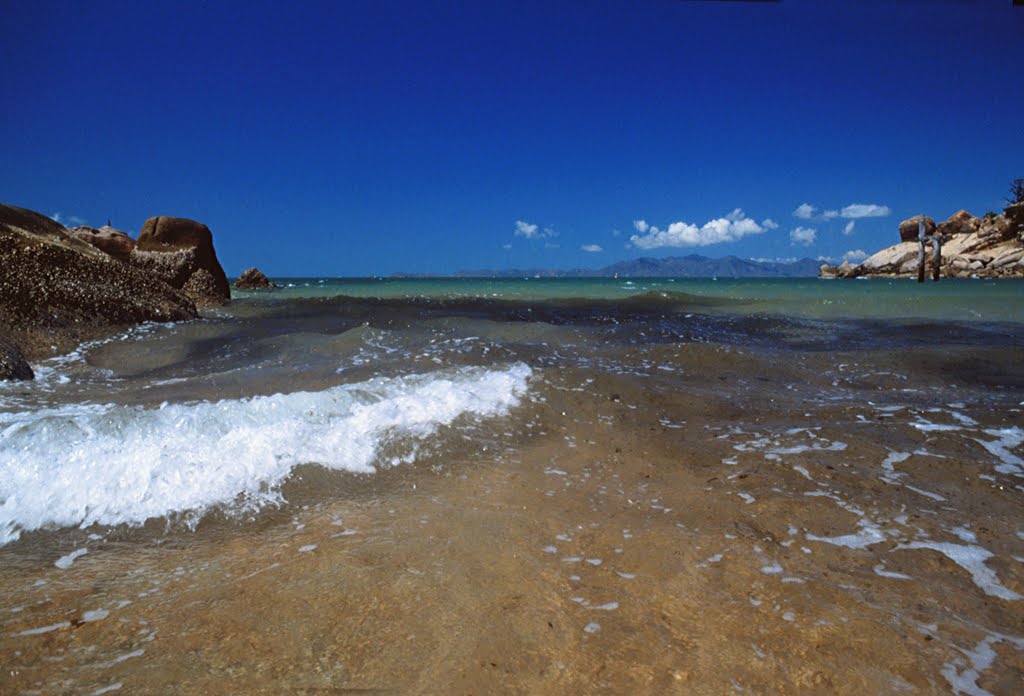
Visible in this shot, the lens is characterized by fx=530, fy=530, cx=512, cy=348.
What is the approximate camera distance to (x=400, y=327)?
346 inches

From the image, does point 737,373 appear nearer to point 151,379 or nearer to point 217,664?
point 217,664

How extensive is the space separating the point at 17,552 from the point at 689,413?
3780 mm

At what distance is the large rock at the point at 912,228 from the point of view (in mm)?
49344

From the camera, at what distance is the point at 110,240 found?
13227 mm

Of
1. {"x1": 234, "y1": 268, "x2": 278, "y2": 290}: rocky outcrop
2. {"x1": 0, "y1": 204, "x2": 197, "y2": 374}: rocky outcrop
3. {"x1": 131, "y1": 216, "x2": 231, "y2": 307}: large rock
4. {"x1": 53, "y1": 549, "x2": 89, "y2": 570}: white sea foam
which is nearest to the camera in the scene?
{"x1": 53, "y1": 549, "x2": 89, "y2": 570}: white sea foam

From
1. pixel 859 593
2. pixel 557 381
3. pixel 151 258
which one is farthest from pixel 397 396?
pixel 151 258

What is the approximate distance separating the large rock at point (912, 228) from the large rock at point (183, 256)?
57.7 meters

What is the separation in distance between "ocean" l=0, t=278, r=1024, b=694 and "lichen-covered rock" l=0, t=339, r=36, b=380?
264 millimetres

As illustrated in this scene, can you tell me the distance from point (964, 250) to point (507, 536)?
183 ft

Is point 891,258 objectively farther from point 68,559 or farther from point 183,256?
point 68,559

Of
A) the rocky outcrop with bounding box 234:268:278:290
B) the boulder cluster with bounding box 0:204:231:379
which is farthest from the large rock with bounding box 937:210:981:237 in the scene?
the boulder cluster with bounding box 0:204:231:379

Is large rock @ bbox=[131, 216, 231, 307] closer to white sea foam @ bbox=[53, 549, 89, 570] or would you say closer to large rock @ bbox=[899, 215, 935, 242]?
white sea foam @ bbox=[53, 549, 89, 570]

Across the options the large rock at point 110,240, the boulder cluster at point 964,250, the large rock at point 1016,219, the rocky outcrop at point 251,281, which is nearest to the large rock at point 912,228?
the boulder cluster at point 964,250

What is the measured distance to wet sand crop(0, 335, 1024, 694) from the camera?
4.61ft
